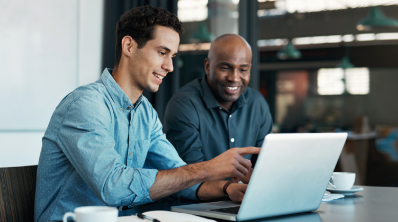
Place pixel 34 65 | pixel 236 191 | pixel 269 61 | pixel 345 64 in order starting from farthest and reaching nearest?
pixel 269 61 → pixel 345 64 → pixel 34 65 → pixel 236 191

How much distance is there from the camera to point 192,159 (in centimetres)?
183

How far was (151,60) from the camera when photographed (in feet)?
4.55

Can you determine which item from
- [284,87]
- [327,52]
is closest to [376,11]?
[327,52]

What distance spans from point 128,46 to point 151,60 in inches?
4.0

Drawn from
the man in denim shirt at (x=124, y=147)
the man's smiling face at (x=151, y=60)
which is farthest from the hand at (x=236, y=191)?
the man's smiling face at (x=151, y=60)

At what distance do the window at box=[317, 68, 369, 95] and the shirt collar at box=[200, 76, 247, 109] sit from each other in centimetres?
534

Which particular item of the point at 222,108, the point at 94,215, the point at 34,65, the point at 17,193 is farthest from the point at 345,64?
the point at 94,215

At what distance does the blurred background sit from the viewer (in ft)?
8.79

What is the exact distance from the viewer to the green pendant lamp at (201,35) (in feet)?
11.9

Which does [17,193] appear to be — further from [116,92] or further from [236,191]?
[236,191]

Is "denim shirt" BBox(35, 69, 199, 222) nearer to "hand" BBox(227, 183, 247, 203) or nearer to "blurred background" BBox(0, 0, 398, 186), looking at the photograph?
"hand" BBox(227, 183, 247, 203)

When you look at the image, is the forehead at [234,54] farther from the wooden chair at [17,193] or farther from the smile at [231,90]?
the wooden chair at [17,193]

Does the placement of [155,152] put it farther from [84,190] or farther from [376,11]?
[376,11]

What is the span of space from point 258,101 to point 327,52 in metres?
5.92
